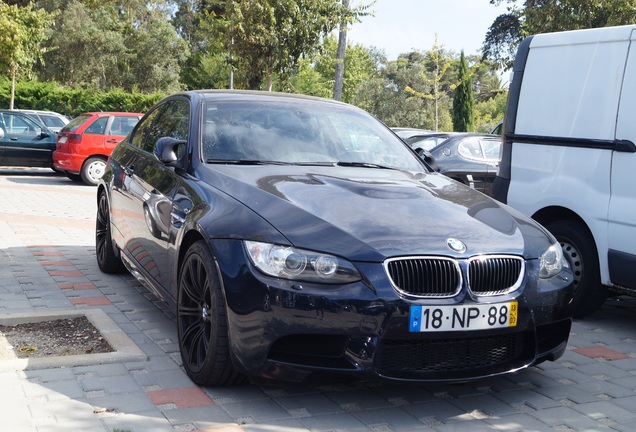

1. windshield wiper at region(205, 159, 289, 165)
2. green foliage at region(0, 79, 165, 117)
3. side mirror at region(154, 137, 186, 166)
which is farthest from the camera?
green foliage at region(0, 79, 165, 117)

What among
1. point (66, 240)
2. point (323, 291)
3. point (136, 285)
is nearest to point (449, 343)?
point (323, 291)

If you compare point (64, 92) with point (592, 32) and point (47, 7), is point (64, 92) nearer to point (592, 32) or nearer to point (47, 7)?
point (47, 7)

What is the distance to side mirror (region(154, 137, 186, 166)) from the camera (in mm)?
4867

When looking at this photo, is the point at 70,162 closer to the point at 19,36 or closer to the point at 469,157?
the point at 469,157

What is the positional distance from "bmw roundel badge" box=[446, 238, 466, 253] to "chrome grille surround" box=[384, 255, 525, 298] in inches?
2.4

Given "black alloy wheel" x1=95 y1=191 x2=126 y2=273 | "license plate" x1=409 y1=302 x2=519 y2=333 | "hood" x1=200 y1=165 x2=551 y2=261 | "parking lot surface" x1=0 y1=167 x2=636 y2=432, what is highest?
"hood" x1=200 y1=165 x2=551 y2=261

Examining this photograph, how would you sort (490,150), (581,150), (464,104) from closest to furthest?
1. (581,150)
2. (490,150)
3. (464,104)

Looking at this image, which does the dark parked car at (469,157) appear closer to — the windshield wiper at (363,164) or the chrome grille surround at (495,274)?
the windshield wiper at (363,164)

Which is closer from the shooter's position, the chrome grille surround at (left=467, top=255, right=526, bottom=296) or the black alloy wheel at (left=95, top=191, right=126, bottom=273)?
the chrome grille surround at (left=467, top=255, right=526, bottom=296)

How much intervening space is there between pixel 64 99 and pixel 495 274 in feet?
108

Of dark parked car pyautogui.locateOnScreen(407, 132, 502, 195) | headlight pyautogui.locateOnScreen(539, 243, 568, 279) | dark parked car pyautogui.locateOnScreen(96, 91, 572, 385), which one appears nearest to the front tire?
dark parked car pyautogui.locateOnScreen(96, 91, 572, 385)

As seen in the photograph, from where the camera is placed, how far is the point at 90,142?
640 inches

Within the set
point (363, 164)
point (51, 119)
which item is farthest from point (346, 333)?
point (51, 119)

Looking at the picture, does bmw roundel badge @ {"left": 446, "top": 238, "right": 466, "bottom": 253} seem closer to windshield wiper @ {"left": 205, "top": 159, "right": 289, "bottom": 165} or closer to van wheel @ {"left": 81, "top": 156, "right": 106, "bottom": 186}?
windshield wiper @ {"left": 205, "top": 159, "right": 289, "bottom": 165}
